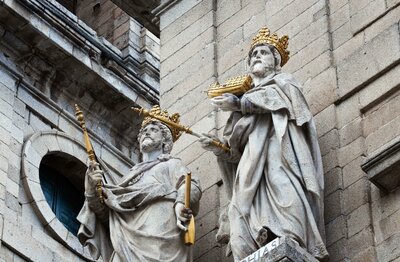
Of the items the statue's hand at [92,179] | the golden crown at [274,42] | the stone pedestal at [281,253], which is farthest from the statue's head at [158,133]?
the stone pedestal at [281,253]

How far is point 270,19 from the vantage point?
19.6m

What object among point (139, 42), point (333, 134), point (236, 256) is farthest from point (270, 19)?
point (139, 42)

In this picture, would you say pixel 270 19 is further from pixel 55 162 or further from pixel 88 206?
pixel 55 162

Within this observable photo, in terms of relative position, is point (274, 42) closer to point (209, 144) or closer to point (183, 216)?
point (209, 144)

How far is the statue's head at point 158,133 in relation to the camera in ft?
60.6

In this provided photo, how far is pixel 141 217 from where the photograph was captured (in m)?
17.7

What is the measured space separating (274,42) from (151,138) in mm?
1437

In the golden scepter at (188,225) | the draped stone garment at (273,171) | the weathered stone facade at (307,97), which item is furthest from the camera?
the golden scepter at (188,225)

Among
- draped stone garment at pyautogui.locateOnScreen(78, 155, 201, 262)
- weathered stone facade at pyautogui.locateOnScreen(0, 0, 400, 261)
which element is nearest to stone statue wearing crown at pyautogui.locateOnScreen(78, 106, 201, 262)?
draped stone garment at pyautogui.locateOnScreen(78, 155, 201, 262)

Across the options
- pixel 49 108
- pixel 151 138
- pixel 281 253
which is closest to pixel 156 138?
pixel 151 138

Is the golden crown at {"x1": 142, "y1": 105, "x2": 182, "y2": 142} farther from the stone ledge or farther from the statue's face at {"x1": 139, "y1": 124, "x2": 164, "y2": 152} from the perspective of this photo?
the stone ledge

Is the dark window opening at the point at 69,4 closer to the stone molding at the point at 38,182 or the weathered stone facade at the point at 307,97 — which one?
the weathered stone facade at the point at 307,97

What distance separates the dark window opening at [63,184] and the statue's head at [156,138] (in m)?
10.3

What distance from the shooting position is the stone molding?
2784 cm
